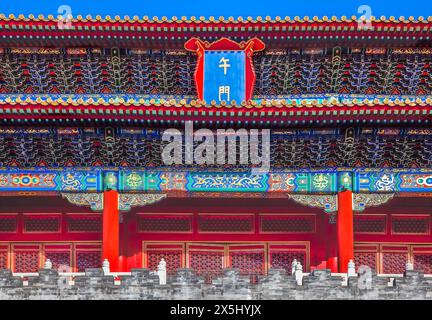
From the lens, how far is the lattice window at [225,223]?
14938 mm

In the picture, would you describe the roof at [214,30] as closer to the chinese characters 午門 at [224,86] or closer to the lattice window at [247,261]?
the chinese characters 午門 at [224,86]

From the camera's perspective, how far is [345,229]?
13.3m

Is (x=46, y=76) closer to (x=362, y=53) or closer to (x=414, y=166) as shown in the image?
(x=362, y=53)

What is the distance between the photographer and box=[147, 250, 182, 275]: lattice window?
1487cm

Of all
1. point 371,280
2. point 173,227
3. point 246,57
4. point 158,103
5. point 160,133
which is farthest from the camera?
point 246,57

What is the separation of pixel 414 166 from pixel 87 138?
735 cm

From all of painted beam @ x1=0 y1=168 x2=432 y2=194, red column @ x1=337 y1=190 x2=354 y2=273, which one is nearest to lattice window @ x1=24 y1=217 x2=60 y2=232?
painted beam @ x1=0 y1=168 x2=432 y2=194

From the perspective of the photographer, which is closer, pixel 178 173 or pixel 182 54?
pixel 178 173

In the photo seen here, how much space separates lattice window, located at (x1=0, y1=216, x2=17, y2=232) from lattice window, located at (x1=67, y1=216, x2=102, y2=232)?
1377mm

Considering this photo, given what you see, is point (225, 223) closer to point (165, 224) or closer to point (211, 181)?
point (165, 224)

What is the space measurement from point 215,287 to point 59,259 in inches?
239

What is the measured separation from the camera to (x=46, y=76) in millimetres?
16500

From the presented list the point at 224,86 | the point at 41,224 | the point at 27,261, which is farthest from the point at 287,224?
the point at 27,261
